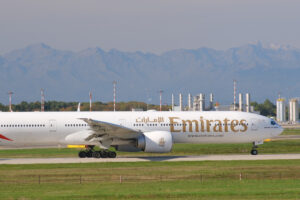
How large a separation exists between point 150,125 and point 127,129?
306 centimetres

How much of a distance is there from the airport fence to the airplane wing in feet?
33.0

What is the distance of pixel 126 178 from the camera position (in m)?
32.3

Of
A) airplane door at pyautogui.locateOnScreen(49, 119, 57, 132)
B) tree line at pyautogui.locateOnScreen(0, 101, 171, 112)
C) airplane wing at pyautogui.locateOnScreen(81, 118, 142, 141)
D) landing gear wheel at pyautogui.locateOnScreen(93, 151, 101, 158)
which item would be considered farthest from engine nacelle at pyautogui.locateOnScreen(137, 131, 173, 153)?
tree line at pyautogui.locateOnScreen(0, 101, 171, 112)

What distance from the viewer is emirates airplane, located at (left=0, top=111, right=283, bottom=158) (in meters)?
44.2

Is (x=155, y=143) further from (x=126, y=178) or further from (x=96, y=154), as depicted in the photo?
(x=126, y=178)

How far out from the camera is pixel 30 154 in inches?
1991

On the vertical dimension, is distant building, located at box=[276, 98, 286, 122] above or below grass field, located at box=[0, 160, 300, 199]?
above

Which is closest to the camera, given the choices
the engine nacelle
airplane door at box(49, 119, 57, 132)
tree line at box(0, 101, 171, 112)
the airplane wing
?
the airplane wing

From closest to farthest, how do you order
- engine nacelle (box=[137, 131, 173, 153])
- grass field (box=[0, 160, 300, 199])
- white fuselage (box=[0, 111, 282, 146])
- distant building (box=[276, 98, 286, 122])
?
1. grass field (box=[0, 160, 300, 199])
2. engine nacelle (box=[137, 131, 173, 153])
3. white fuselage (box=[0, 111, 282, 146])
4. distant building (box=[276, 98, 286, 122])

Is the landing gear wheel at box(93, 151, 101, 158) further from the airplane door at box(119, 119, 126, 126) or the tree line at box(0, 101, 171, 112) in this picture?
the tree line at box(0, 101, 171, 112)

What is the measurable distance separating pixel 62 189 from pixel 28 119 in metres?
17.2

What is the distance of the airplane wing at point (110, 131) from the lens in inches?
1708

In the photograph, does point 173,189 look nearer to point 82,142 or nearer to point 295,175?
point 295,175

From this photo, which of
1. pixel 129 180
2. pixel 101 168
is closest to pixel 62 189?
pixel 129 180
